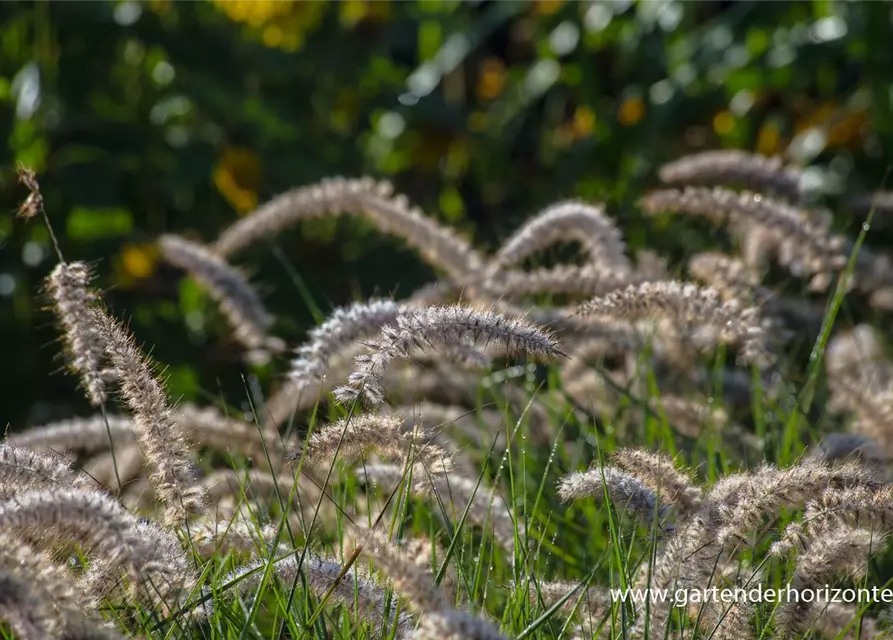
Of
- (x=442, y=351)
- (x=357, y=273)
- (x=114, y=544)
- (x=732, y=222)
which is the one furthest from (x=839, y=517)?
(x=357, y=273)

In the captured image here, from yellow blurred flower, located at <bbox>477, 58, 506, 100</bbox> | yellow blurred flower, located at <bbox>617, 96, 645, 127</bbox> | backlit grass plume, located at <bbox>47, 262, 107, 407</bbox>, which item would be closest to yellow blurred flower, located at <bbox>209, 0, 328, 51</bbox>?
yellow blurred flower, located at <bbox>477, 58, 506, 100</bbox>

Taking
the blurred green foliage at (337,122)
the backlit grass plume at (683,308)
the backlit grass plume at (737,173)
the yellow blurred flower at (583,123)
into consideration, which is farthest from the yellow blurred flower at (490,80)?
the backlit grass plume at (683,308)

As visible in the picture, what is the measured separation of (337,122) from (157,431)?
9.94 feet

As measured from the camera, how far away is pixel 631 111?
176 inches

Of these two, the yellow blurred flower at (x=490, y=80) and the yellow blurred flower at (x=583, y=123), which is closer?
the yellow blurred flower at (x=583, y=123)

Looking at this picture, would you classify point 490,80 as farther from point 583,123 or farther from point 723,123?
point 723,123

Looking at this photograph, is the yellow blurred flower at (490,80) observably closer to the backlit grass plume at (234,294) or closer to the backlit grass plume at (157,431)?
the backlit grass plume at (234,294)

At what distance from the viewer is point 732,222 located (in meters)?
2.68

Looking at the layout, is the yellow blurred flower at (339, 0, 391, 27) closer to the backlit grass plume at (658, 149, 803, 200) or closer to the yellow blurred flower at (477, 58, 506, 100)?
the yellow blurred flower at (477, 58, 506, 100)

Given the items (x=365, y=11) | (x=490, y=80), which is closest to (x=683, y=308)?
(x=365, y=11)

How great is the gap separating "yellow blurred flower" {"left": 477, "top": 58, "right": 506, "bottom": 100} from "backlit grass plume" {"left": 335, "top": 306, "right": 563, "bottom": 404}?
11.3ft

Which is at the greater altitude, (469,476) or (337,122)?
(337,122)

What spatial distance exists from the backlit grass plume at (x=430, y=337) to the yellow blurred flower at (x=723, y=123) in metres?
3.30

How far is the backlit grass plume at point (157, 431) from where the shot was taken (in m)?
1.50
